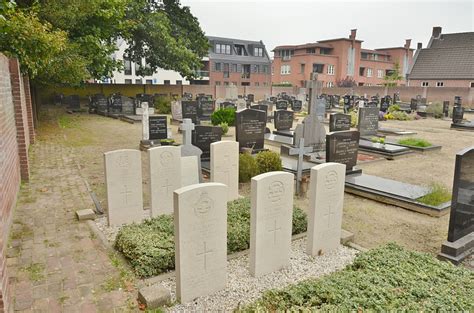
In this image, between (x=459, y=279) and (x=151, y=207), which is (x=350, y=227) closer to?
(x=459, y=279)

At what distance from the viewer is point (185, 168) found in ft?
24.0

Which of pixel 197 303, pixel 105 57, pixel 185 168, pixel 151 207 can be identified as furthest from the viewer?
pixel 105 57

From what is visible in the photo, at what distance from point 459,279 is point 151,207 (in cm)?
480

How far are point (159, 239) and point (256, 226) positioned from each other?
145 cm

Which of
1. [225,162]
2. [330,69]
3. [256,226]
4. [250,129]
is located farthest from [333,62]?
[256,226]

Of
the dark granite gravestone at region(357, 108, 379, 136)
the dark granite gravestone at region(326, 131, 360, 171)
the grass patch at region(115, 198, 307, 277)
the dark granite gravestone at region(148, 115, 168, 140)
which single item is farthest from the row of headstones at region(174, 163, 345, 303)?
the dark granite gravestone at region(357, 108, 379, 136)

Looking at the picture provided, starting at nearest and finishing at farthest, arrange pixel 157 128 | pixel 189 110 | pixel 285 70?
1. pixel 157 128
2. pixel 189 110
3. pixel 285 70

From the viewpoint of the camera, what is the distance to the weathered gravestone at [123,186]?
20.8ft

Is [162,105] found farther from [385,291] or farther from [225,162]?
[385,291]

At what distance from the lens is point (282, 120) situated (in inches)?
680

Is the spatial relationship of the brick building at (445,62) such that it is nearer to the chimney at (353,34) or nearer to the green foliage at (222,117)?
the chimney at (353,34)

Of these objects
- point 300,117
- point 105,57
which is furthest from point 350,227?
point 300,117

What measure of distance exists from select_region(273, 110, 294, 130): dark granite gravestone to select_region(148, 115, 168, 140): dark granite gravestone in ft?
18.5

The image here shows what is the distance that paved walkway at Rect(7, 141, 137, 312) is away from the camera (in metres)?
4.15
